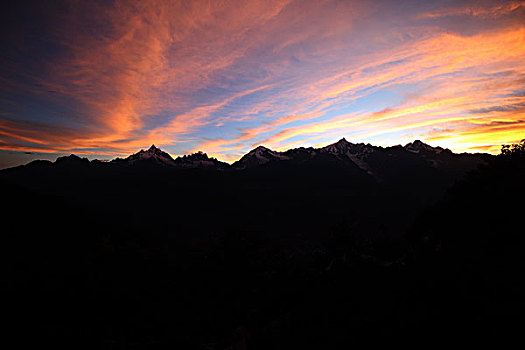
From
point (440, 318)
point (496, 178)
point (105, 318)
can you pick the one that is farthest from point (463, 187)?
point (105, 318)

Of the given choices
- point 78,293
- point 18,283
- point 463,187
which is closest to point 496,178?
point 463,187

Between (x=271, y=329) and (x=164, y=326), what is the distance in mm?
19618

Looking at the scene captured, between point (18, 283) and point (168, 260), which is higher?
point (18, 283)

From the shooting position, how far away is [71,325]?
2498cm

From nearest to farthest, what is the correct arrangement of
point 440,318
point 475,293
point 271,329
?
1. point 440,318
2. point 475,293
3. point 271,329

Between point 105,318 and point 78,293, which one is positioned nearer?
point 105,318

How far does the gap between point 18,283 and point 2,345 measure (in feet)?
54.3

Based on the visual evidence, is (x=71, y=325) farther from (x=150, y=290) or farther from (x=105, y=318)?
(x=150, y=290)

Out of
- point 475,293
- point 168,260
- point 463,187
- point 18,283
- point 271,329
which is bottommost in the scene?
point 168,260

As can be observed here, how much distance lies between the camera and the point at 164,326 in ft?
92.3

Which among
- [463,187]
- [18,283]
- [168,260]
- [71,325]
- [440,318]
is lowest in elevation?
[168,260]

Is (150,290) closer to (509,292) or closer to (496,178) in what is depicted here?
(509,292)

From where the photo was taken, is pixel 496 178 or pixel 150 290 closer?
pixel 496 178

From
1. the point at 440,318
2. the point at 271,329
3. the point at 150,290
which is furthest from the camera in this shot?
the point at 150,290
